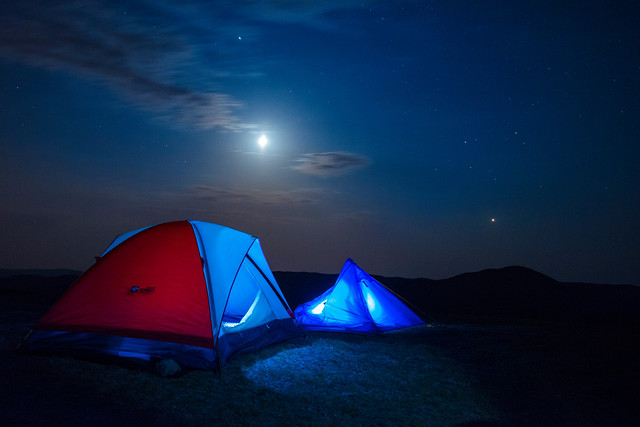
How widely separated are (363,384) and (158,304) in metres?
3.43

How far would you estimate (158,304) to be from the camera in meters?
7.35

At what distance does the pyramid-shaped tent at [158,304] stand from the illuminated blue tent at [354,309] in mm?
3488

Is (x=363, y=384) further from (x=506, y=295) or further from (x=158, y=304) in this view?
(x=506, y=295)

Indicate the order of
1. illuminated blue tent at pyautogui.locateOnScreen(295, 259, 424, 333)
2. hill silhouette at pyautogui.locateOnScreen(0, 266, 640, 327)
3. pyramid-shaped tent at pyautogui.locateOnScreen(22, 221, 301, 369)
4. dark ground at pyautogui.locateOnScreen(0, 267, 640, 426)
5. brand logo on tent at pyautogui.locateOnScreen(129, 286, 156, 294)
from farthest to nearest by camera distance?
hill silhouette at pyautogui.locateOnScreen(0, 266, 640, 327) < illuminated blue tent at pyautogui.locateOnScreen(295, 259, 424, 333) < brand logo on tent at pyautogui.locateOnScreen(129, 286, 156, 294) < pyramid-shaped tent at pyautogui.locateOnScreen(22, 221, 301, 369) < dark ground at pyautogui.locateOnScreen(0, 267, 640, 426)

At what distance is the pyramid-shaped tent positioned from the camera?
23.1ft

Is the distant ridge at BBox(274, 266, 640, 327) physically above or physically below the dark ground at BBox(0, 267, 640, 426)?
above

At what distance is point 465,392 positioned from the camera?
682 cm

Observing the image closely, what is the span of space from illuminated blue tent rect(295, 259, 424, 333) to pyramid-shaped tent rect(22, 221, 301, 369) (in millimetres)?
3488

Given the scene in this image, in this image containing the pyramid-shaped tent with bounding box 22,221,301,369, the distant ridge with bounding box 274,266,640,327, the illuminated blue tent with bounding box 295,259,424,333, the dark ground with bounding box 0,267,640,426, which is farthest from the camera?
the distant ridge with bounding box 274,266,640,327

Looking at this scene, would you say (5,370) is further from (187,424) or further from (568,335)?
(568,335)

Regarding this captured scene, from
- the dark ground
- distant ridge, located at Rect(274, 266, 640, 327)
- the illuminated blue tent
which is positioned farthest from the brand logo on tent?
distant ridge, located at Rect(274, 266, 640, 327)

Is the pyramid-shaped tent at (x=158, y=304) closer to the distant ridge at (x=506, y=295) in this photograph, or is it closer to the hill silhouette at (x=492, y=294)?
the hill silhouette at (x=492, y=294)

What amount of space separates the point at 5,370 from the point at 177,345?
7.31ft

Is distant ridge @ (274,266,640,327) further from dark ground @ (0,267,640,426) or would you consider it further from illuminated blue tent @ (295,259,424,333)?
dark ground @ (0,267,640,426)
